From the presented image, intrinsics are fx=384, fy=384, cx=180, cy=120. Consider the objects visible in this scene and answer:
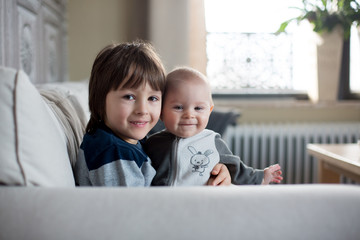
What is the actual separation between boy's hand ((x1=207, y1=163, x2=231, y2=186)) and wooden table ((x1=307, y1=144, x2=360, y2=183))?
68cm

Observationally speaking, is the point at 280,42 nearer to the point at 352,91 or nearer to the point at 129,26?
the point at 352,91

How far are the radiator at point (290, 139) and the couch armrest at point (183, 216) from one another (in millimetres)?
2270

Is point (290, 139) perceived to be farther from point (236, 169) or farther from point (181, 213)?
point (181, 213)

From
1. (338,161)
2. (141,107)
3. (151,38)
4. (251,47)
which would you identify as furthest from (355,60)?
(141,107)

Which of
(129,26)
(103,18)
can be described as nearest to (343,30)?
(129,26)

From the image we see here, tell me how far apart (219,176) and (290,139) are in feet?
6.61

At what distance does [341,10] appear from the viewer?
9.21 feet

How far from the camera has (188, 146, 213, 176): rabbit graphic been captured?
958 millimetres

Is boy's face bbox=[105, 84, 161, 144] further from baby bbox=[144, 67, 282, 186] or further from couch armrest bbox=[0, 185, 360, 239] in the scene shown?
couch armrest bbox=[0, 185, 360, 239]

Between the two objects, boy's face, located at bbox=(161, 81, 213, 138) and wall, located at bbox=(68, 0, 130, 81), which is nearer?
boy's face, located at bbox=(161, 81, 213, 138)

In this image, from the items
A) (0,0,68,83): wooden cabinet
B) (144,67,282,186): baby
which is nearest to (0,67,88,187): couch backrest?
(144,67,282,186): baby

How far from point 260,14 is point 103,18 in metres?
1.24

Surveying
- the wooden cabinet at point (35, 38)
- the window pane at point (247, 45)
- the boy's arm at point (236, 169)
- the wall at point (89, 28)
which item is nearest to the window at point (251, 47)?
the window pane at point (247, 45)

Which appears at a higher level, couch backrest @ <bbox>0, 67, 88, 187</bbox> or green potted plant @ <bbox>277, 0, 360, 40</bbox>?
green potted plant @ <bbox>277, 0, 360, 40</bbox>
